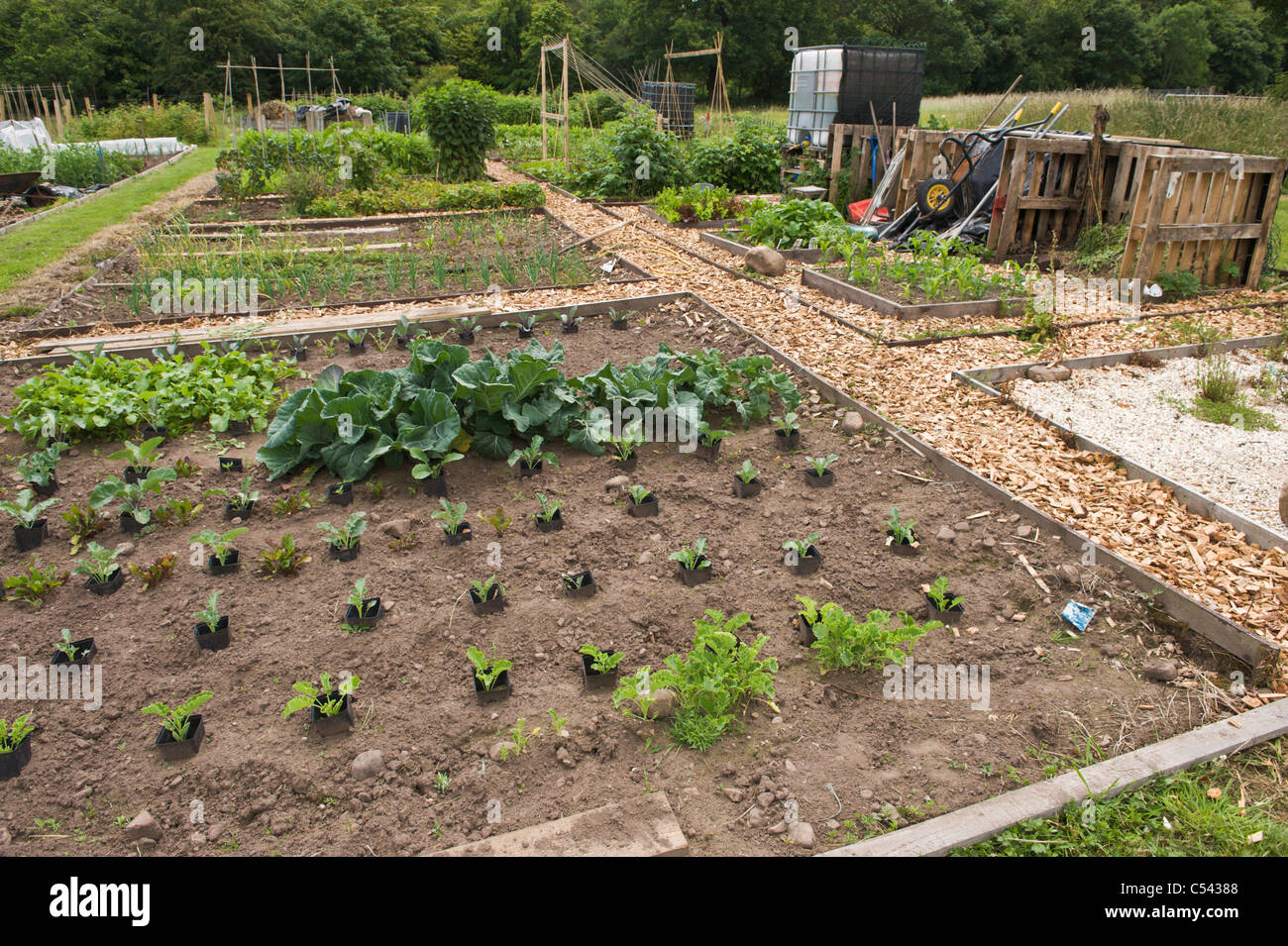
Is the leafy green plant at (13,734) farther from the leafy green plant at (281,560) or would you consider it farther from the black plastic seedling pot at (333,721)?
the leafy green plant at (281,560)

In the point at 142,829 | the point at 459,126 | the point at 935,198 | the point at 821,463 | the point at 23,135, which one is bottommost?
the point at 142,829

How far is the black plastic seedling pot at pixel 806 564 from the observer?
11.3 ft

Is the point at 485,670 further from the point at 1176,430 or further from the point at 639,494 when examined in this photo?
the point at 1176,430

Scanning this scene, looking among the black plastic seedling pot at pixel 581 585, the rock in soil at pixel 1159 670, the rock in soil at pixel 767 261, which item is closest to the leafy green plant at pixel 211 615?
the black plastic seedling pot at pixel 581 585

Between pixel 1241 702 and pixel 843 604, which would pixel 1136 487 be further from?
pixel 843 604

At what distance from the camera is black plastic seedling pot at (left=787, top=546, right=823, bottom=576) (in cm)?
344

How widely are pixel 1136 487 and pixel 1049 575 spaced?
3.70 ft

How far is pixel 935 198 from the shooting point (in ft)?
30.7

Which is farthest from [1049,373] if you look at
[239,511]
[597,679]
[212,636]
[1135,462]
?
[212,636]

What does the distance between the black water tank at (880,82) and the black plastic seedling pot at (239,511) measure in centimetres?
1330

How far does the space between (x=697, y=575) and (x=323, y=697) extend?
5.15ft

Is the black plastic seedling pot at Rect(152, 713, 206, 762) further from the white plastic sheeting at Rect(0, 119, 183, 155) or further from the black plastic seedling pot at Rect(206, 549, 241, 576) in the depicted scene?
the white plastic sheeting at Rect(0, 119, 183, 155)

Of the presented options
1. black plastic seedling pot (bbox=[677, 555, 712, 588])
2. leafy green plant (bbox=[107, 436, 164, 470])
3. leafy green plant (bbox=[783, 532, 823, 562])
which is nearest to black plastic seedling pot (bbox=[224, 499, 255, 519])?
leafy green plant (bbox=[107, 436, 164, 470])

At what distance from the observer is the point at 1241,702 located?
269 centimetres
